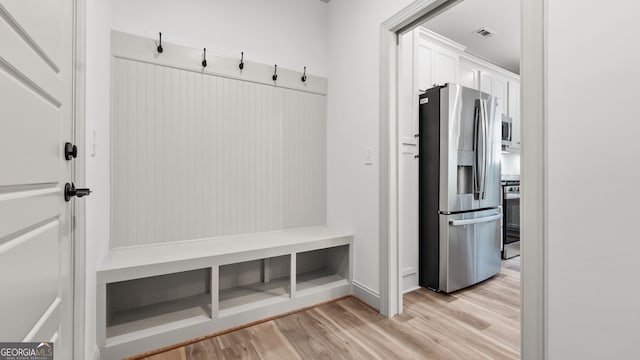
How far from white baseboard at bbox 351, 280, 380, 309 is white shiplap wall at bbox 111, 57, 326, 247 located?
0.71 metres

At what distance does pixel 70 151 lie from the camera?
0.98 meters

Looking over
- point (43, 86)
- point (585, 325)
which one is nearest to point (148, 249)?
point (43, 86)

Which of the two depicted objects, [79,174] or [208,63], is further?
[208,63]

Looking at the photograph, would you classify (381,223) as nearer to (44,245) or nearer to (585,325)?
(585,325)

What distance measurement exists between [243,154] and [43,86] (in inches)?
59.9

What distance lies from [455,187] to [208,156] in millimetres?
2131

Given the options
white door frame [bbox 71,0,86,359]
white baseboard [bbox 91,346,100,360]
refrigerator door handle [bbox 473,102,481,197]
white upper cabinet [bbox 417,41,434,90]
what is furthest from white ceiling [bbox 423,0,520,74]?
white baseboard [bbox 91,346,100,360]

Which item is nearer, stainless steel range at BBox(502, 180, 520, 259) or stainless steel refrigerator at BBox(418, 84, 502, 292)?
stainless steel refrigerator at BBox(418, 84, 502, 292)

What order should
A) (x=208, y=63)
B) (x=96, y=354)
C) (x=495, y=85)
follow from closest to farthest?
(x=96, y=354), (x=208, y=63), (x=495, y=85)

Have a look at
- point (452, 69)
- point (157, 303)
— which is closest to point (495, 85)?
point (452, 69)

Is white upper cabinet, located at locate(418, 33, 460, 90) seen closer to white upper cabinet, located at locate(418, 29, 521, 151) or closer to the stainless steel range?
white upper cabinet, located at locate(418, 29, 521, 151)

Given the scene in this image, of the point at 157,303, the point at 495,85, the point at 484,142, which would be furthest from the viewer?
the point at 495,85

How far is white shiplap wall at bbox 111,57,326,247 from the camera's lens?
73.7 inches

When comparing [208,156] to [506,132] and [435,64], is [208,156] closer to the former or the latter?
[435,64]
